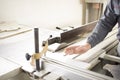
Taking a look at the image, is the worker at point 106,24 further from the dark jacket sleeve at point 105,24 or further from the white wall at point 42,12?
the white wall at point 42,12

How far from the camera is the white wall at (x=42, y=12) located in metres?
1.69

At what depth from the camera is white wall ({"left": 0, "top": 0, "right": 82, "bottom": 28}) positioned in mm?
1688

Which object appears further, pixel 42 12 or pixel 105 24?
pixel 42 12

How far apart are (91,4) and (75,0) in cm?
35

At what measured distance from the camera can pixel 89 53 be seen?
3.07 ft

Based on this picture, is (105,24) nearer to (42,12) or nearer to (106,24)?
(106,24)

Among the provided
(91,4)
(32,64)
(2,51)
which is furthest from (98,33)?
(91,4)

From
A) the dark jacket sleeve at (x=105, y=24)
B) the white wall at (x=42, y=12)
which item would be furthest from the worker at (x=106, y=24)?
the white wall at (x=42, y=12)

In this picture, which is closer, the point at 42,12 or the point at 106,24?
the point at 106,24

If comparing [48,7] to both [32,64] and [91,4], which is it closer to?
[91,4]

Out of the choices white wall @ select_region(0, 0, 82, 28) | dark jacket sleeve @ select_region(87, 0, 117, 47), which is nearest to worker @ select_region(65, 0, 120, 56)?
dark jacket sleeve @ select_region(87, 0, 117, 47)

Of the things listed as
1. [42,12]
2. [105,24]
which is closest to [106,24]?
[105,24]

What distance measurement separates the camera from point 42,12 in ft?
6.85

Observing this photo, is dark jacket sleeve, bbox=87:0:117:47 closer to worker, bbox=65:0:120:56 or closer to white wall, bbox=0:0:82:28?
worker, bbox=65:0:120:56
